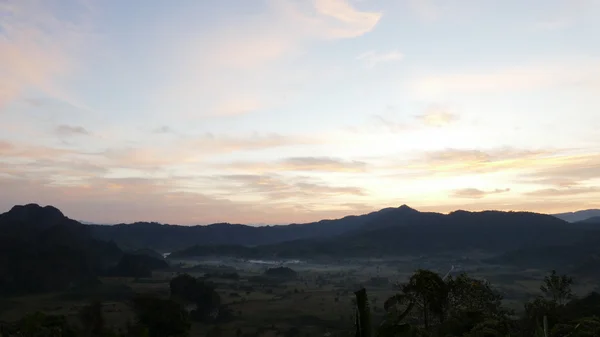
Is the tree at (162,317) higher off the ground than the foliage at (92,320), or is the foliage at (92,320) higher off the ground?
the tree at (162,317)

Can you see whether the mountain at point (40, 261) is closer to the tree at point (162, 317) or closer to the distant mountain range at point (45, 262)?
the distant mountain range at point (45, 262)

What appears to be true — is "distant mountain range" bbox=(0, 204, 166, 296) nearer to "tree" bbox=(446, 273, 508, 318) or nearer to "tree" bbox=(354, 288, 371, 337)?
"tree" bbox=(446, 273, 508, 318)

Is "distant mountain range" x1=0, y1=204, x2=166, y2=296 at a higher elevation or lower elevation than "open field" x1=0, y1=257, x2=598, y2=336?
higher

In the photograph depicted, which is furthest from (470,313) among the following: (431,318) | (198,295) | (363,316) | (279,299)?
(279,299)

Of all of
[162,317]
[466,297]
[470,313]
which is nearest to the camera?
[470,313]

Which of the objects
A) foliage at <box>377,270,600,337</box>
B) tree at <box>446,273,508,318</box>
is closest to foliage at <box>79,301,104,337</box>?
foliage at <box>377,270,600,337</box>

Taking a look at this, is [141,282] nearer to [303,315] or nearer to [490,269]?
[303,315]

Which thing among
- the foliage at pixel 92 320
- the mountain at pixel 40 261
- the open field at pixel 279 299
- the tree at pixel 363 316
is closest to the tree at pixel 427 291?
the open field at pixel 279 299

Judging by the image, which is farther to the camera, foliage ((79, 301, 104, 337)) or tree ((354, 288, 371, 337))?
foliage ((79, 301, 104, 337))

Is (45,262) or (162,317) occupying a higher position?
(45,262)

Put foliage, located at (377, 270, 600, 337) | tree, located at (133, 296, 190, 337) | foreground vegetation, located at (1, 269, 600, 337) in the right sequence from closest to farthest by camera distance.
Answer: foreground vegetation, located at (1, 269, 600, 337)
foliage, located at (377, 270, 600, 337)
tree, located at (133, 296, 190, 337)

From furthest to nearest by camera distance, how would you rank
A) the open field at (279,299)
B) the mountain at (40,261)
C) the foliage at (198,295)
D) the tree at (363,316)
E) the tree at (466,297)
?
the mountain at (40,261) → the foliage at (198,295) → the open field at (279,299) → the tree at (466,297) → the tree at (363,316)

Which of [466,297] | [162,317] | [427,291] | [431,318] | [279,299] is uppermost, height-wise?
[427,291]

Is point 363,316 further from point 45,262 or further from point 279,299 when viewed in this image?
point 45,262
